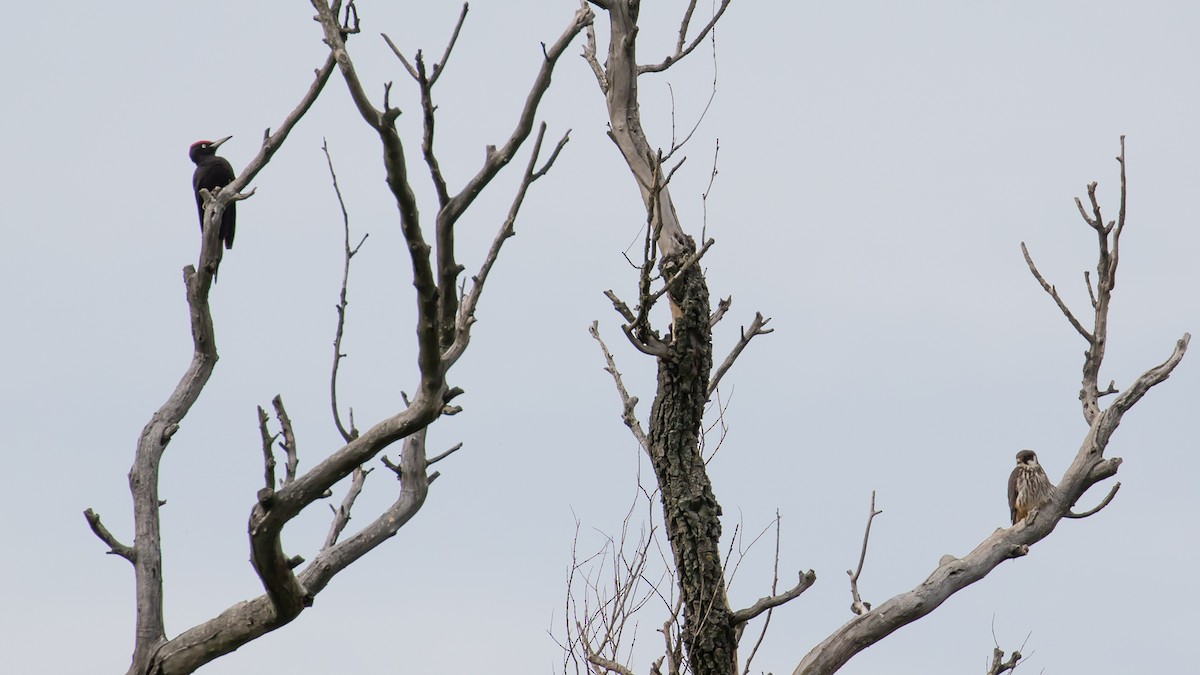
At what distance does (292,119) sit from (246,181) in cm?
31

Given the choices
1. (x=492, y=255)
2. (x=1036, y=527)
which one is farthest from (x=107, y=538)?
(x=1036, y=527)

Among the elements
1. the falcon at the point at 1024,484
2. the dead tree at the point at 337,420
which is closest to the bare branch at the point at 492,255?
the dead tree at the point at 337,420

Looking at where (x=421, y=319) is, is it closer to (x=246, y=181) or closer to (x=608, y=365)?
(x=246, y=181)

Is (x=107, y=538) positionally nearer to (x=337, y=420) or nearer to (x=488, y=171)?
(x=337, y=420)

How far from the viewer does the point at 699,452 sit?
5.13 m

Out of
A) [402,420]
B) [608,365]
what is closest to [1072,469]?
[608,365]

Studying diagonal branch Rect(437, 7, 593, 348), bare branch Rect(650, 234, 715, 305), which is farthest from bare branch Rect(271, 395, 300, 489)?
bare branch Rect(650, 234, 715, 305)

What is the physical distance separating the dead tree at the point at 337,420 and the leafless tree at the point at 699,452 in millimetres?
1298

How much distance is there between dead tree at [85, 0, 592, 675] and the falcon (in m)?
3.56

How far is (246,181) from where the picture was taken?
397cm

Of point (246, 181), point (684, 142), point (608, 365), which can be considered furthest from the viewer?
point (608, 365)

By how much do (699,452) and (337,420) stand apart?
2021mm

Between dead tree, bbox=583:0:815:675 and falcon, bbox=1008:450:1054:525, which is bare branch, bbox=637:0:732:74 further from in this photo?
falcon, bbox=1008:450:1054:525

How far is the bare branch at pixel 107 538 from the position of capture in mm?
3258
